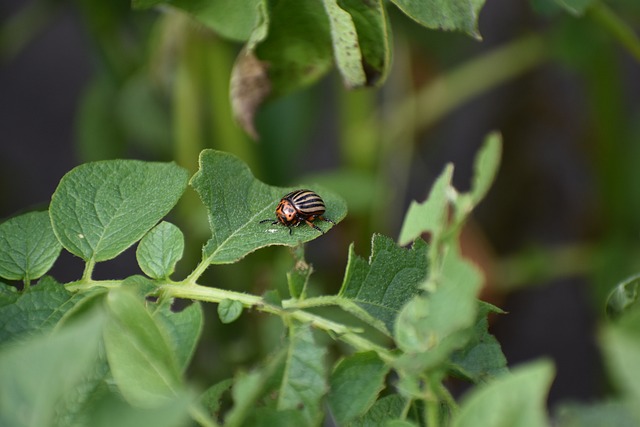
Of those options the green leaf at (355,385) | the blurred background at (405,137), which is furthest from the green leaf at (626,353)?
the blurred background at (405,137)

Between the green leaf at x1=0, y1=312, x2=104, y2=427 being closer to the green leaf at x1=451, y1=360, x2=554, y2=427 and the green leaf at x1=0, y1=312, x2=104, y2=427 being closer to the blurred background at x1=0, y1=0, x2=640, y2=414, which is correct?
the green leaf at x1=451, y1=360, x2=554, y2=427

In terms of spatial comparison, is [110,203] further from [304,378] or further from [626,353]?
[626,353]

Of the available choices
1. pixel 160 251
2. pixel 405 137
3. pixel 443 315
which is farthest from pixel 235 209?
pixel 405 137

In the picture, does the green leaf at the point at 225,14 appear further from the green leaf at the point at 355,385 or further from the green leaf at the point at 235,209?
the green leaf at the point at 355,385

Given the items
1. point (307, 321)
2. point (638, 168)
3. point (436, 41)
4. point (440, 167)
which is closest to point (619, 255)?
point (638, 168)

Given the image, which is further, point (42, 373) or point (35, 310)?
point (35, 310)

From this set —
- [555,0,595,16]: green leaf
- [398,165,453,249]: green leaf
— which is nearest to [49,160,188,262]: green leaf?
[398,165,453,249]: green leaf
